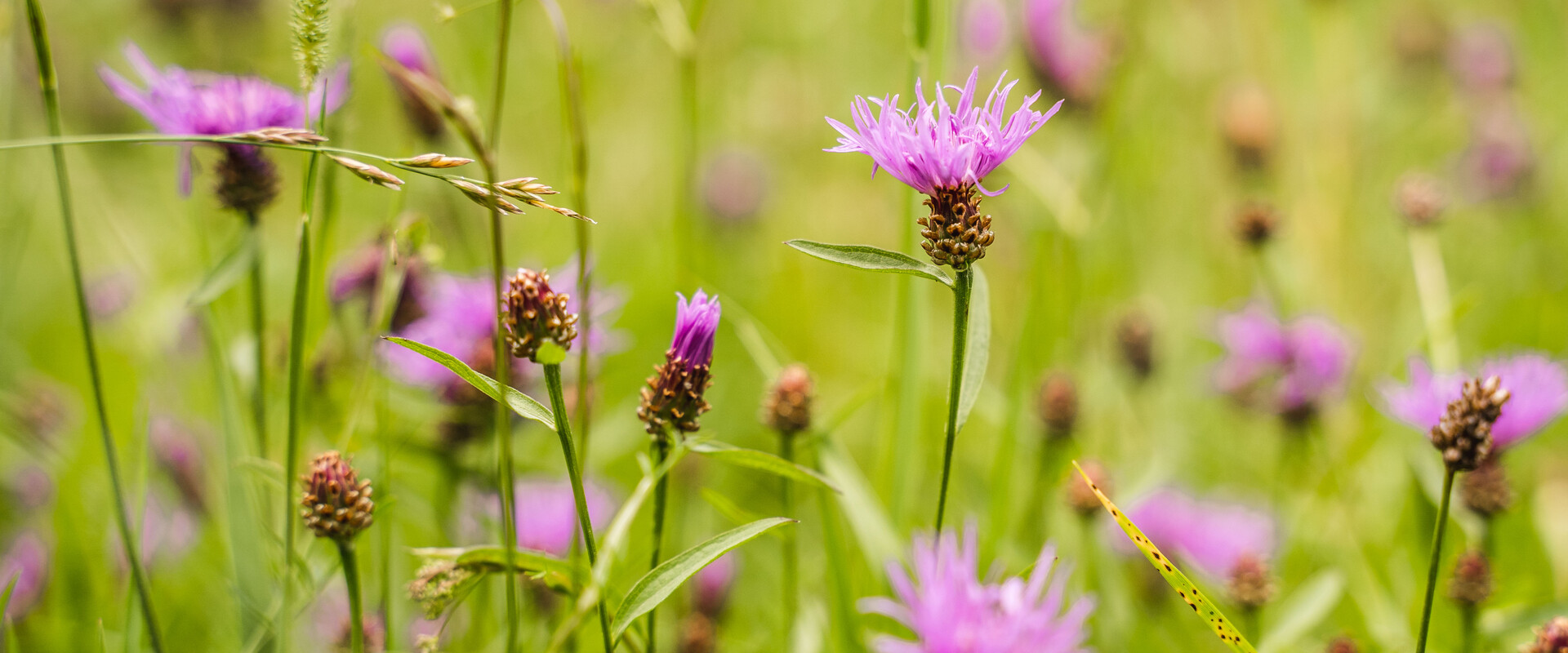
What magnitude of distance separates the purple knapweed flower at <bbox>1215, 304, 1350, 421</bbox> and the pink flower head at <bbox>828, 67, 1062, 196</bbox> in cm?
104

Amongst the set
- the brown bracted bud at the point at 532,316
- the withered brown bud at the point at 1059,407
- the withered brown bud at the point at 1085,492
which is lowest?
the withered brown bud at the point at 1085,492

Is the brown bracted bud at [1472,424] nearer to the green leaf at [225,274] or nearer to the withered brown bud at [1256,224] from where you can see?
the withered brown bud at [1256,224]

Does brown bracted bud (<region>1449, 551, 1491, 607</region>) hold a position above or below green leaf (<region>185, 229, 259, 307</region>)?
below

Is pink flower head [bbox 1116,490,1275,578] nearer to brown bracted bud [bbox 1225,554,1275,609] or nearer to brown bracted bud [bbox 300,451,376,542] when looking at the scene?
brown bracted bud [bbox 1225,554,1275,609]

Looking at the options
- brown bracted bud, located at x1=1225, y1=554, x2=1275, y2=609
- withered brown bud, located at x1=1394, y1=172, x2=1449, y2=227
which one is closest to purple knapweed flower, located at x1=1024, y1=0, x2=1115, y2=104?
withered brown bud, located at x1=1394, y1=172, x2=1449, y2=227

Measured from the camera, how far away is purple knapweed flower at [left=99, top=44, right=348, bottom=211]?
0.94 meters

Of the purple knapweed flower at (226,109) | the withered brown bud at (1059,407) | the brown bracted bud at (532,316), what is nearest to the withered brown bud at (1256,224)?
the withered brown bud at (1059,407)

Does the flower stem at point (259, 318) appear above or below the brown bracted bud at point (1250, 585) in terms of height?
above

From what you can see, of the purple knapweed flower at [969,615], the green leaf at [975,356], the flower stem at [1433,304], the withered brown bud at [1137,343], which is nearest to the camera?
the purple knapweed flower at [969,615]

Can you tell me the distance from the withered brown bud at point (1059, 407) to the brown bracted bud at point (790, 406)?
1.74ft

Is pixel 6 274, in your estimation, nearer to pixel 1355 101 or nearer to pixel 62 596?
pixel 62 596

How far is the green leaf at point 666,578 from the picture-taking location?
682mm

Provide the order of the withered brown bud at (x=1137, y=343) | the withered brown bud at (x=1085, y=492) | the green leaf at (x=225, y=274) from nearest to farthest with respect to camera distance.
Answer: the green leaf at (x=225, y=274) < the withered brown bud at (x=1085, y=492) < the withered brown bud at (x=1137, y=343)

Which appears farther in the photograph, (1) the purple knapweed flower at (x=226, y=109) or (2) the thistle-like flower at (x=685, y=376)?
(1) the purple knapweed flower at (x=226, y=109)
